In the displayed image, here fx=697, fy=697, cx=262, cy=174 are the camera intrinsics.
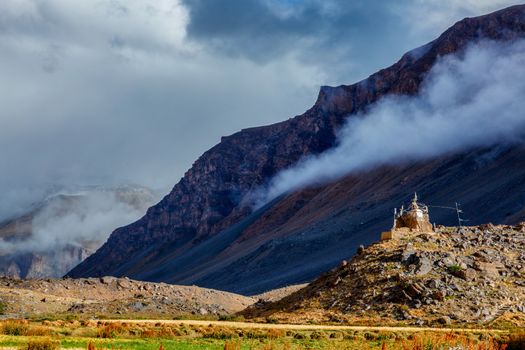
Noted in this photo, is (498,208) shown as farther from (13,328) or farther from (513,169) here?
(13,328)

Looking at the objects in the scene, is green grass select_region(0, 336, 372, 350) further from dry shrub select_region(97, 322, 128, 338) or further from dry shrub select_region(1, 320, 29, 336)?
dry shrub select_region(97, 322, 128, 338)

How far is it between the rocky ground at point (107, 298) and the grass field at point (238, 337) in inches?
869

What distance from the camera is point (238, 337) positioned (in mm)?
31375

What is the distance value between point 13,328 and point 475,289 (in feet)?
89.3

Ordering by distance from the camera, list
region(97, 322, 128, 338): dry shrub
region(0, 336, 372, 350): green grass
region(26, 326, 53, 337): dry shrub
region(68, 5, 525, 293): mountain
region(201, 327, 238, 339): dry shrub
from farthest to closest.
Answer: region(68, 5, 525, 293): mountain
region(201, 327, 238, 339): dry shrub
region(97, 322, 128, 338): dry shrub
region(26, 326, 53, 337): dry shrub
region(0, 336, 372, 350): green grass

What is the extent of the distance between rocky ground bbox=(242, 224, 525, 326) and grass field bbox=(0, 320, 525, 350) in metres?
5.89

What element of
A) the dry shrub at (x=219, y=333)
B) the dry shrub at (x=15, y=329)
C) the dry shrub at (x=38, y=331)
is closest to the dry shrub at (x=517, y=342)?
the dry shrub at (x=219, y=333)

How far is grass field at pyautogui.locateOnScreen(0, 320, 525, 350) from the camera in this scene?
83.5 ft

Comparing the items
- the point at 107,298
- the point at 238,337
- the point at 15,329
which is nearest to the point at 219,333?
the point at 238,337

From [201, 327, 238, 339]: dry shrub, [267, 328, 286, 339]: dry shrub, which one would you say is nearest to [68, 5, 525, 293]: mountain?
[267, 328, 286, 339]: dry shrub

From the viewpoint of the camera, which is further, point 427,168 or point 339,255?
point 427,168

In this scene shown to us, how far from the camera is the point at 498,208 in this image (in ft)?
314

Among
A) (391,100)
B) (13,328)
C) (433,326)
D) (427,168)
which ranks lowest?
(433,326)

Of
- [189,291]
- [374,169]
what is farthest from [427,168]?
[189,291]
